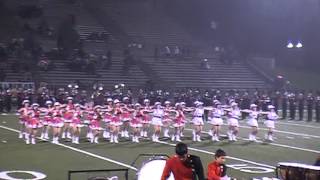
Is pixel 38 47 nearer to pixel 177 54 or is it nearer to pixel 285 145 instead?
pixel 177 54

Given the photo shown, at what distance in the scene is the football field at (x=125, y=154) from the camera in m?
15.1

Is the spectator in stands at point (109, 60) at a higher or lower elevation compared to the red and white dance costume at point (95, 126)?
higher

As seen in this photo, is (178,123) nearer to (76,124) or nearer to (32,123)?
(76,124)

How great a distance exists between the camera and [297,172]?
10516 mm

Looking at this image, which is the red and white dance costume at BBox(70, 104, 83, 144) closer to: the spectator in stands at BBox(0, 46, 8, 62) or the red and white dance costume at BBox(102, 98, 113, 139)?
the red and white dance costume at BBox(102, 98, 113, 139)

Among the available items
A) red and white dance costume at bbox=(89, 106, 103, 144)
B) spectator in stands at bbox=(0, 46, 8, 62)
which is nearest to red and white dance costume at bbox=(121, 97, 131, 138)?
red and white dance costume at bbox=(89, 106, 103, 144)

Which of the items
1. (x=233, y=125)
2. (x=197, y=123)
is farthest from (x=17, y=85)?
(x=233, y=125)

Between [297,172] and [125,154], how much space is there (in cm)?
851

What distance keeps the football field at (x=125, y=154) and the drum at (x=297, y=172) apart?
128 inches

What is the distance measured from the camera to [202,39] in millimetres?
48531

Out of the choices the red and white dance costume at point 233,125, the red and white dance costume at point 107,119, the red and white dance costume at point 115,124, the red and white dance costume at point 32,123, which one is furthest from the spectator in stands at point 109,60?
the red and white dance costume at point 32,123

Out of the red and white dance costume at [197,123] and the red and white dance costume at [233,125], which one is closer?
the red and white dance costume at [197,123]

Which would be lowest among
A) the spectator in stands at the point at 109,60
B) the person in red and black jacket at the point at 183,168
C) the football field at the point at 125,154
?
the football field at the point at 125,154

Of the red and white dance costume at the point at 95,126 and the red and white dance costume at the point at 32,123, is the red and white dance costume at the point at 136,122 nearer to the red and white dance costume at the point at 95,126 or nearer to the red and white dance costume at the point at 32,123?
the red and white dance costume at the point at 95,126
